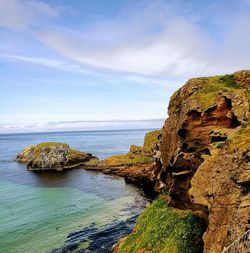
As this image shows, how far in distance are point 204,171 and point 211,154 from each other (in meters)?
1.31

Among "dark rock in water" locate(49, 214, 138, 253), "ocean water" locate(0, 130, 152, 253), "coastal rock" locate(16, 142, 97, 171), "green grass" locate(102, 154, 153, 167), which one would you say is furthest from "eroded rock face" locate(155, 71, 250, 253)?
"coastal rock" locate(16, 142, 97, 171)

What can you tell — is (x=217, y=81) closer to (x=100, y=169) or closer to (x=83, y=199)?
(x=83, y=199)

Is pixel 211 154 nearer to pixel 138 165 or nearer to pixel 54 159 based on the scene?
pixel 138 165

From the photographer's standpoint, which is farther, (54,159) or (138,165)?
(54,159)

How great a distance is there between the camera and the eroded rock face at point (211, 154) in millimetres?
19078

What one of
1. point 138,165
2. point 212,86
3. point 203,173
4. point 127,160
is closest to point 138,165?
point 138,165

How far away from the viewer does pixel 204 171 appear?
2239 centimetres

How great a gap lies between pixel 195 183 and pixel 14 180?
211 ft

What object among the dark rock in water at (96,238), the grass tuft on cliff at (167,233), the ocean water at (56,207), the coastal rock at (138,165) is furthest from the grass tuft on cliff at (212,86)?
the coastal rock at (138,165)

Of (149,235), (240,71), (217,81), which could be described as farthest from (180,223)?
(240,71)

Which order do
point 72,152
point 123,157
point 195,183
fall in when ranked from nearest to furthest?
point 195,183, point 123,157, point 72,152

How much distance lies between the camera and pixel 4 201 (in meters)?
56.5

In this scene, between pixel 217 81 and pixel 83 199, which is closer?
pixel 217 81

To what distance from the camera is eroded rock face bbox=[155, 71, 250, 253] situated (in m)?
19.1
